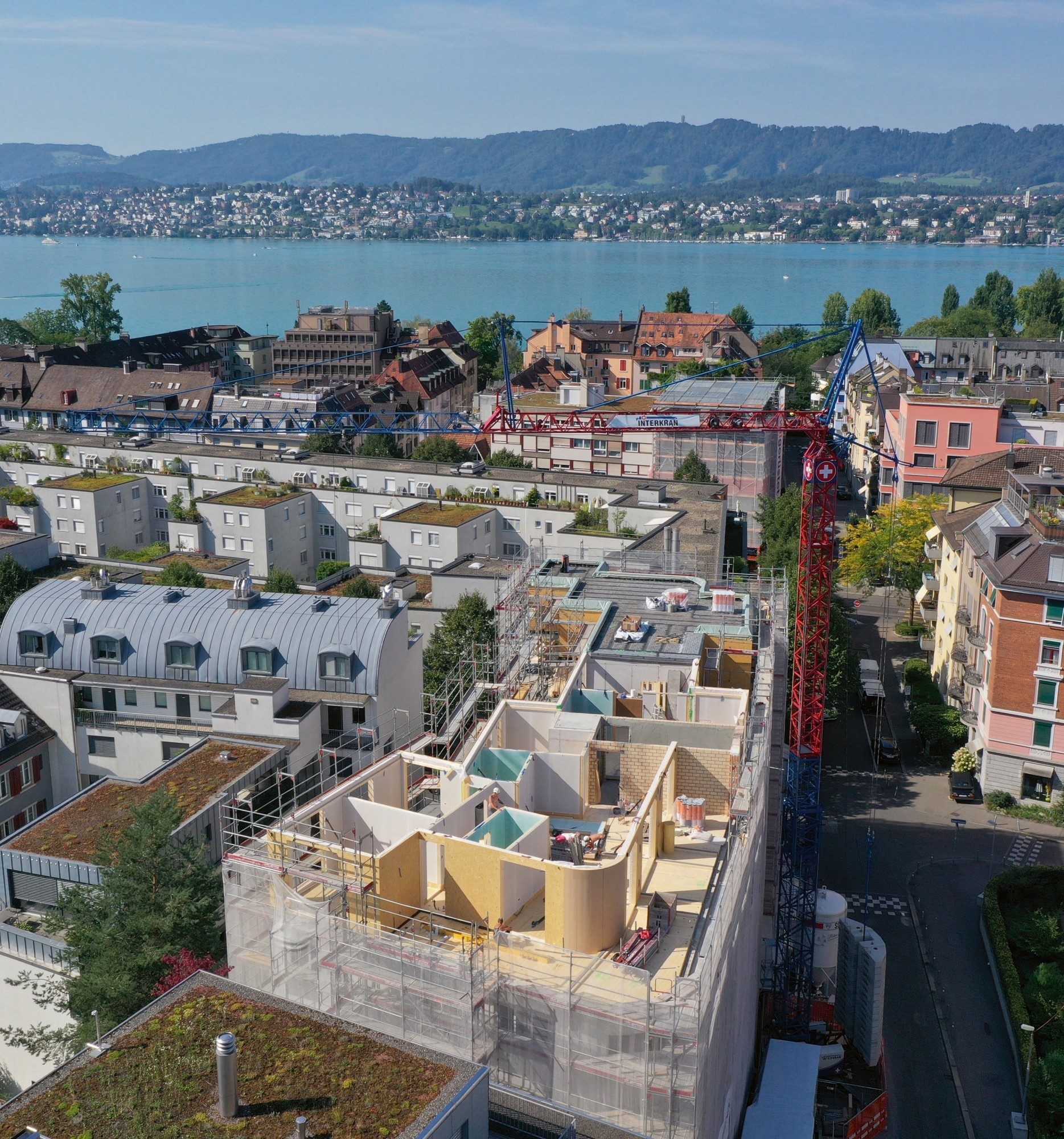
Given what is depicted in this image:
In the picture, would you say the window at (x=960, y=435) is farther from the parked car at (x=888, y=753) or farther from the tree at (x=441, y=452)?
the tree at (x=441, y=452)

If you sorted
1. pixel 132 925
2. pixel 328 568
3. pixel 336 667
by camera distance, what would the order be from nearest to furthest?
pixel 132 925, pixel 336 667, pixel 328 568

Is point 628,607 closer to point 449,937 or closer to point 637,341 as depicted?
point 449,937

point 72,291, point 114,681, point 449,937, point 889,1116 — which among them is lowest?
point 889,1116

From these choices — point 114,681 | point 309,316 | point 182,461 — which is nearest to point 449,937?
point 114,681

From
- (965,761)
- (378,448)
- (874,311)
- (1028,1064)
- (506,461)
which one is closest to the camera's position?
(1028,1064)

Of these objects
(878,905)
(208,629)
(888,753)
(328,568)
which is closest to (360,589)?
(328,568)

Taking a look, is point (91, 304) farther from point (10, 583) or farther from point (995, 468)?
point (995, 468)

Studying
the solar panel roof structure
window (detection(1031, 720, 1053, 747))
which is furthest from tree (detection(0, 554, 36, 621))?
the solar panel roof structure
